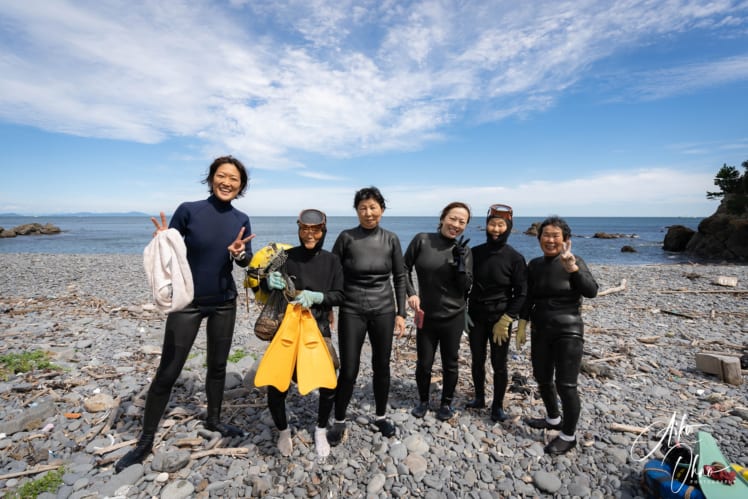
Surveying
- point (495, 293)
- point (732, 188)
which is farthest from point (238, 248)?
point (732, 188)

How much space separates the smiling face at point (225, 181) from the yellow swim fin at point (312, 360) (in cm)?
154

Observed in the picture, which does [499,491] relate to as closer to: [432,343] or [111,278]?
[432,343]

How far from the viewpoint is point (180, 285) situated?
11.7 feet

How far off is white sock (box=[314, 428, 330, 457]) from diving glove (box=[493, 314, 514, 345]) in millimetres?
2358

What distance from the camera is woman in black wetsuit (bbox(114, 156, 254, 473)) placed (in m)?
3.73

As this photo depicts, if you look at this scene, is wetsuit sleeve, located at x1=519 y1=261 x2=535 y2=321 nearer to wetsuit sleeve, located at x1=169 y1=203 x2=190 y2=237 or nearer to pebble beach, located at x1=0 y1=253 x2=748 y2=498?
pebble beach, located at x1=0 y1=253 x2=748 y2=498

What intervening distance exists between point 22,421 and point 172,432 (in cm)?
175

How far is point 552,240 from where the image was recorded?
157 inches

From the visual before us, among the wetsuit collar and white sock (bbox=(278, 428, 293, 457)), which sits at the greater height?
the wetsuit collar

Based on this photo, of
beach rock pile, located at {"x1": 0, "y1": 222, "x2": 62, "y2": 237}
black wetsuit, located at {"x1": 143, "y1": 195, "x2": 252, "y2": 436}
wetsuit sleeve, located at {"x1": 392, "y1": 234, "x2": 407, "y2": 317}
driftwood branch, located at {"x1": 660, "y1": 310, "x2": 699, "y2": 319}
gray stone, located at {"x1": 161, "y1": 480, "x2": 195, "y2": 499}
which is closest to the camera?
gray stone, located at {"x1": 161, "y1": 480, "x2": 195, "y2": 499}

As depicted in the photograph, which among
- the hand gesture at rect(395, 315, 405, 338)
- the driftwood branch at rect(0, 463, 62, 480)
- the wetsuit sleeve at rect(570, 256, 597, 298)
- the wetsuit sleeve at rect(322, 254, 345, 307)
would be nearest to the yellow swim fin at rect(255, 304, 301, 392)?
the wetsuit sleeve at rect(322, 254, 345, 307)

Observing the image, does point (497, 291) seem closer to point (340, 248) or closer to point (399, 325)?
point (399, 325)

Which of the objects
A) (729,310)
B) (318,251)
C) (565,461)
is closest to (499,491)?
(565,461)

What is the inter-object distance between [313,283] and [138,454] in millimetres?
2580
